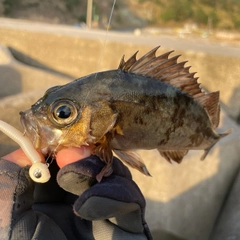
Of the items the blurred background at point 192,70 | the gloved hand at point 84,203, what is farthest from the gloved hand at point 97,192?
the blurred background at point 192,70

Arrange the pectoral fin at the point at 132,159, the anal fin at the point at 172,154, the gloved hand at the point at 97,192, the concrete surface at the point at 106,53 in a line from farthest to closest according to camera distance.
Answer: the concrete surface at the point at 106,53 → the anal fin at the point at 172,154 → the pectoral fin at the point at 132,159 → the gloved hand at the point at 97,192

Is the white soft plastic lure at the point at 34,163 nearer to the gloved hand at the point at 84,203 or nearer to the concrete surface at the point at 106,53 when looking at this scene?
the gloved hand at the point at 84,203

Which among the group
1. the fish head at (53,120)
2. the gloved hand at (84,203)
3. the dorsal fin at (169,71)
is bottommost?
the gloved hand at (84,203)

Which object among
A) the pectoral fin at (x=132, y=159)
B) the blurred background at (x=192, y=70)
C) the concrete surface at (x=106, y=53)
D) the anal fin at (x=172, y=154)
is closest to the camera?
the pectoral fin at (x=132, y=159)

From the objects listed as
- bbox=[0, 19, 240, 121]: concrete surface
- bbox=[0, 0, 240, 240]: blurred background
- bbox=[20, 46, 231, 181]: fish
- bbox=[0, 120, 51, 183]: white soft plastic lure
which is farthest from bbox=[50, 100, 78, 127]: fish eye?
bbox=[0, 19, 240, 121]: concrete surface

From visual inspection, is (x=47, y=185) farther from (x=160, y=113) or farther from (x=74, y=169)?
(x=160, y=113)

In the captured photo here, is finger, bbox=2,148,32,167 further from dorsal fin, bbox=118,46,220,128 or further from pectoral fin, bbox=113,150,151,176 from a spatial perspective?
dorsal fin, bbox=118,46,220,128

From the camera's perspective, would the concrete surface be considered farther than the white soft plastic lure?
Yes
